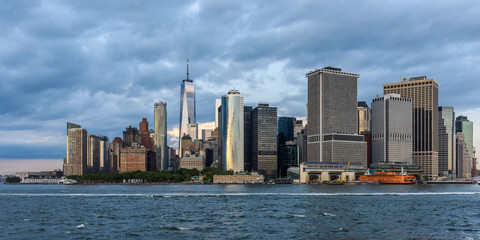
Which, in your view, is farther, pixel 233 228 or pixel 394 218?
pixel 394 218

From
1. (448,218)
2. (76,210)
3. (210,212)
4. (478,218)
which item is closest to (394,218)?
(448,218)

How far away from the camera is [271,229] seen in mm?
76500

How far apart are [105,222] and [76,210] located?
29101 mm

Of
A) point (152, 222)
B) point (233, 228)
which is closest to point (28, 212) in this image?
A: point (152, 222)

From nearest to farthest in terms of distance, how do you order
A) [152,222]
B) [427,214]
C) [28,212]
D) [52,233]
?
[52,233]
[152,222]
[427,214]
[28,212]

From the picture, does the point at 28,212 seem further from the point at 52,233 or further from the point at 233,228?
the point at 233,228

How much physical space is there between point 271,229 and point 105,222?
96.3 feet

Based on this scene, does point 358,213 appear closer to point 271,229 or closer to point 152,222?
point 271,229

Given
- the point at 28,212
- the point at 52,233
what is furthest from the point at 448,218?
the point at 28,212

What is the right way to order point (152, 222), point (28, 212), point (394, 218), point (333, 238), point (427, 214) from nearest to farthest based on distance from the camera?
point (333, 238), point (152, 222), point (394, 218), point (427, 214), point (28, 212)

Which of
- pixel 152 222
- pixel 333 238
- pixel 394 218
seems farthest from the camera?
pixel 394 218

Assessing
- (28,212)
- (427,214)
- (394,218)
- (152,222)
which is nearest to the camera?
(152,222)

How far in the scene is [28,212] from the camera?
108 metres

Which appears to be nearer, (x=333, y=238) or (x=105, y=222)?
(x=333, y=238)
